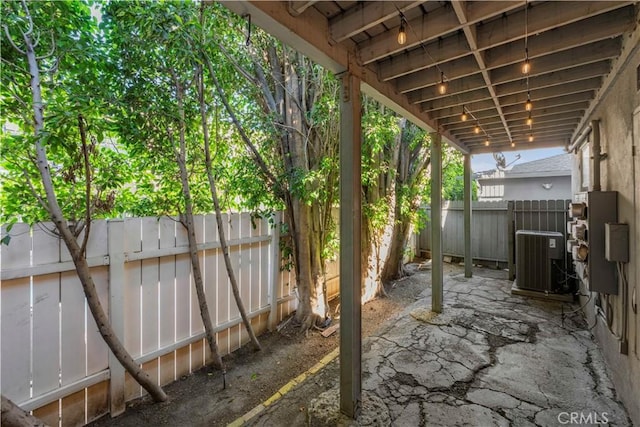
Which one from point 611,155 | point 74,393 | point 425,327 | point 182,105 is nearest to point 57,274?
point 74,393

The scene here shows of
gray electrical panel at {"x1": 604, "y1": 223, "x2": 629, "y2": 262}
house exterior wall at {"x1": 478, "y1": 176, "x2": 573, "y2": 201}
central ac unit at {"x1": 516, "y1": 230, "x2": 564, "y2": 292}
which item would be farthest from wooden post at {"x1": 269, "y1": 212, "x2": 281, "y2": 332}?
house exterior wall at {"x1": 478, "y1": 176, "x2": 573, "y2": 201}

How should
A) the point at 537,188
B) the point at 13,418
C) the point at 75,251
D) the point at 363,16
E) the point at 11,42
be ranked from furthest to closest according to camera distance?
1. the point at 537,188
2. the point at 75,251
3. the point at 363,16
4. the point at 11,42
5. the point at 13,418

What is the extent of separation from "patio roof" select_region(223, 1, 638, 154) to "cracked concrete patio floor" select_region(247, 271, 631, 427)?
2.68 meters

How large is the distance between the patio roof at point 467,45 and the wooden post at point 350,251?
14.2 inches

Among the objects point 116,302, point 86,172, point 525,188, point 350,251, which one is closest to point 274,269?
point 116,302

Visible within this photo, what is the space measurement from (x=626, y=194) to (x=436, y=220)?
6.89ft

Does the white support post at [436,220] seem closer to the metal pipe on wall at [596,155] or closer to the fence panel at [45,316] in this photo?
the metal pipe on wall at [596,155]

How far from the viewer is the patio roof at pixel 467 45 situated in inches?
72.2

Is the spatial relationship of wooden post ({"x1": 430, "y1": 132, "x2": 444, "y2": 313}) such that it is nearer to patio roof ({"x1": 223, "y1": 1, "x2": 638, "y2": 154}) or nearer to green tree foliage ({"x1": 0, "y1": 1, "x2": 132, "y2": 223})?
patio roof ({"x1": 223, "y1": 1, "x2": 638, "y2": 154})

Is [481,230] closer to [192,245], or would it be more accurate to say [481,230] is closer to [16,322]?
[192,245]

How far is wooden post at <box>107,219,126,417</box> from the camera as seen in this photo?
2.38 m

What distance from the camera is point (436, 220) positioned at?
164 inches

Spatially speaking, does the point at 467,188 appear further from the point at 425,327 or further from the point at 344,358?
the point at 344,358

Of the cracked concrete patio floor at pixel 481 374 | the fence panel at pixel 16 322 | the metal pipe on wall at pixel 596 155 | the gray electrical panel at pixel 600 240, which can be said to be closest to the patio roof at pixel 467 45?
the metal pipe on wall at pixel 596 155
